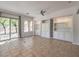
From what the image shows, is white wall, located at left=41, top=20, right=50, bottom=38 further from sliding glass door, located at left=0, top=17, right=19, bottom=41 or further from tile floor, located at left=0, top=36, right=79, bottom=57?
tile floor, located at left=0, top=36, right=79, bottom=57

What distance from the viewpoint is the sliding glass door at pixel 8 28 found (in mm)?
7884

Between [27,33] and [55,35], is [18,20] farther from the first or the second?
[55,35]

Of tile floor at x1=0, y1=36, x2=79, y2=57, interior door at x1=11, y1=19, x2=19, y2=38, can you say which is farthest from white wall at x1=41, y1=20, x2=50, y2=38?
tile floor at x1=0, y1=36, x2=79, y2=57

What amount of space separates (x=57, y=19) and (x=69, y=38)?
2.30 m

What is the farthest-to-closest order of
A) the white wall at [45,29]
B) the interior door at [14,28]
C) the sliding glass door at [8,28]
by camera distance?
the white wall at [45,29] → the interior door at [14,28] → the sliding glass door at [8,28]

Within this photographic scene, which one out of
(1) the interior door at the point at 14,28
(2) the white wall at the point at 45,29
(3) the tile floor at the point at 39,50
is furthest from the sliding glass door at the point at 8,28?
(2) the white wall at the point at 45,29

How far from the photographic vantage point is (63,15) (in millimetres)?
7734

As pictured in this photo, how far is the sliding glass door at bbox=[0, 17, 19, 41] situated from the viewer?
7884 millimetres

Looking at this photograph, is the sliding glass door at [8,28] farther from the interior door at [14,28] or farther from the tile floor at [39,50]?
the tile floor at [39,50]

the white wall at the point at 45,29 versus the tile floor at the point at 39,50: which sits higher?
the white wall at the point at 45,29

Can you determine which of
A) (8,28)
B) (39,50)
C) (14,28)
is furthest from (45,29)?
(39,50)

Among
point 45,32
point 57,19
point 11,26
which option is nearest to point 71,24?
point 57,19

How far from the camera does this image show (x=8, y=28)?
8469 mm

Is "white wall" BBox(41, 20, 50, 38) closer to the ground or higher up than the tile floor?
higher up
